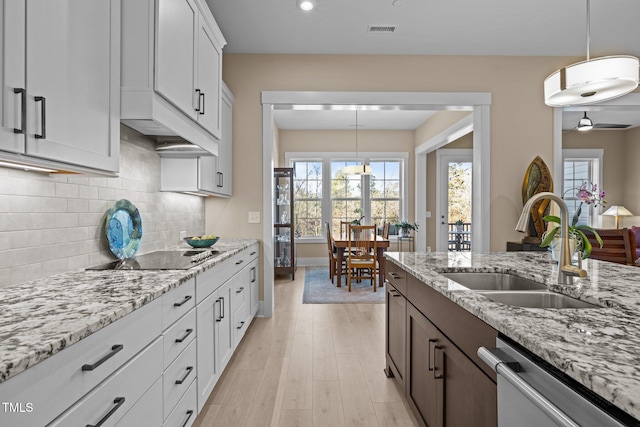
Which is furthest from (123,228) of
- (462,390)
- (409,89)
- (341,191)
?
(341,191)

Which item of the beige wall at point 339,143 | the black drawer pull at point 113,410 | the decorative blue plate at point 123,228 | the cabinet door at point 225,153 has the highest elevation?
the beige wall at point 339,143

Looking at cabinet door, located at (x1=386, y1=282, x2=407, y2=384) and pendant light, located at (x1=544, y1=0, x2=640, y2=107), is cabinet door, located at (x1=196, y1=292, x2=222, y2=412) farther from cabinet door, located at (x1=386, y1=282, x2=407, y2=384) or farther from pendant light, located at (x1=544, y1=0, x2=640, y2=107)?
pendant light, located at (x1=544, y1=0, x2=640, y2=107)

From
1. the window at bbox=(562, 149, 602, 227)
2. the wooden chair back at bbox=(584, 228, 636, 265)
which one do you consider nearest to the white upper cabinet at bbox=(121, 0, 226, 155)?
the wooden chair back at bbox=(584, 228, 636, 265)

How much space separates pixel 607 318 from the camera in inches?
38.6

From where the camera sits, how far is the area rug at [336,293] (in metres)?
4.61

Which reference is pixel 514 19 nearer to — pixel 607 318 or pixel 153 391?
pixel 607 318

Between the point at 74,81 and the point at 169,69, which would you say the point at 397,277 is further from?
the point at 74,81

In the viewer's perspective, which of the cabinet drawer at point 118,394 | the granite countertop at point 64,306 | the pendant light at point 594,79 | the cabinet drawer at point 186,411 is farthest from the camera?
the pendant light at point 594,79

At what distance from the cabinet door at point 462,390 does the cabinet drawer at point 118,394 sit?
111 cm

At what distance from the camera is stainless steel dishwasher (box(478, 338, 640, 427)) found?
2.11 feet

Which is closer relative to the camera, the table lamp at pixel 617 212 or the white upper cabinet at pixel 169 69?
the white upper cabinet at pixel 169 69

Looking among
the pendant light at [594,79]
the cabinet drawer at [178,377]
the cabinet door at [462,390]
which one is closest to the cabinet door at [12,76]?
the cabinet drawer at [178,377]

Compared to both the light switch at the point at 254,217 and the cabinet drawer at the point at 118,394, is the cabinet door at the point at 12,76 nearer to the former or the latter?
the cabinet drawer at the point at 118,394

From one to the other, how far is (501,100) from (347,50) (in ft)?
6.09
